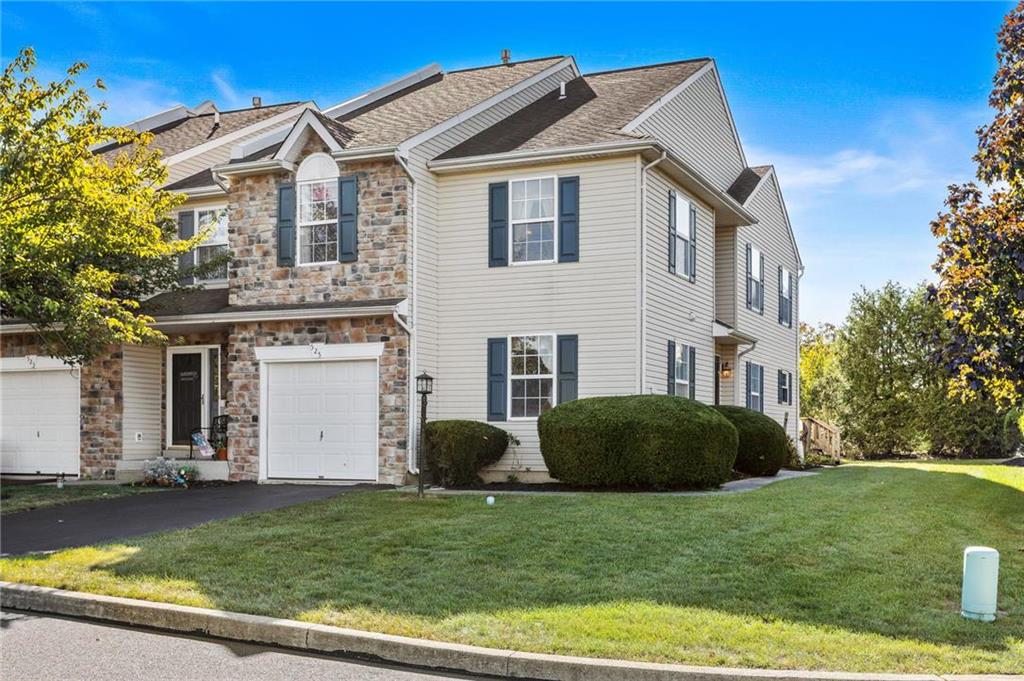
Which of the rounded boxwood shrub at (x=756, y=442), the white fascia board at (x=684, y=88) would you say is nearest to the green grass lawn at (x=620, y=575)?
the rounded boxwood shrub at (x=756, y=442)

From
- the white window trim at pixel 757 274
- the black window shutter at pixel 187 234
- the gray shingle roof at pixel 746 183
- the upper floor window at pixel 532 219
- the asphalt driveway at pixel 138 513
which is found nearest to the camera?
the asphalt driveway at pixel 138 513

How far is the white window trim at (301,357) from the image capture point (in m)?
16.6

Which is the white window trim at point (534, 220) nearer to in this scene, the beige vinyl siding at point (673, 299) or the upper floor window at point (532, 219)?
the upper floor window at point (532, 219)

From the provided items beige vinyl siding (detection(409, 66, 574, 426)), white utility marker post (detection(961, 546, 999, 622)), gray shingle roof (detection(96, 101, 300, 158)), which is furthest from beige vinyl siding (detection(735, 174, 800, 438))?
white utility marker post (detection(961, 546, 999, 622))

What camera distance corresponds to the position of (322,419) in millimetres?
17125

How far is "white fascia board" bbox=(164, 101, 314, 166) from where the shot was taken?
71.4 feet

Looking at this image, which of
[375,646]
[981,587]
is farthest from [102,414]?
[981,587]

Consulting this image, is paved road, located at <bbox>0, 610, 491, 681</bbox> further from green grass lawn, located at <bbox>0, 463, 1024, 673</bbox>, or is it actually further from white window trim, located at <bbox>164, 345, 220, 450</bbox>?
white window trim, located at <bbox>164, 345, 220, 450</bbox>

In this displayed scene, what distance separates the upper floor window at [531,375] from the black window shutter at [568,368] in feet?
0.46

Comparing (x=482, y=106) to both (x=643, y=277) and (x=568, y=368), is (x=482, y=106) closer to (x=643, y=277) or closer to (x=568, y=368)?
(x=643, y=277)

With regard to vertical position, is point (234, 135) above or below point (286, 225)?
above

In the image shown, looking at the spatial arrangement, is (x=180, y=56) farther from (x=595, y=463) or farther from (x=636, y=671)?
(x=636, y=671)

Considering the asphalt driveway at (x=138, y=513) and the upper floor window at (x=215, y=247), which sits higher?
the upper floor window at (x=215, y=247)

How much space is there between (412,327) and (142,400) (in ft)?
20.5
